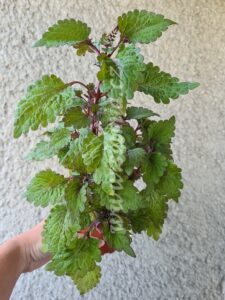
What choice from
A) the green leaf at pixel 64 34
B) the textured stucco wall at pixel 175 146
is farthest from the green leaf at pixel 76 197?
the textured stucco wall at pixel 175 146

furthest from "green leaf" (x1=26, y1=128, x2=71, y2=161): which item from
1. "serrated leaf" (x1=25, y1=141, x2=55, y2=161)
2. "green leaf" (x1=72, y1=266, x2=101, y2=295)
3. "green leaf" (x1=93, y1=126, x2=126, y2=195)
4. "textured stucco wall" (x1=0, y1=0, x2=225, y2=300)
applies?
"textured stucco wall" (x1=0, y1=0, x2=225, y2=300)

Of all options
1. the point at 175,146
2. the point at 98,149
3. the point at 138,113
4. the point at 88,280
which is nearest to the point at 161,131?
the point at 138,113

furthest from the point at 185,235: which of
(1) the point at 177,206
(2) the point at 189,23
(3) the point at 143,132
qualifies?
(2) the point at 189,23

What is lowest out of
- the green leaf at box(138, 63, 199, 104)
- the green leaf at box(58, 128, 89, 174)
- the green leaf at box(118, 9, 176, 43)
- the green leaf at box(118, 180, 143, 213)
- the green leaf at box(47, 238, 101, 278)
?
the green leaf at box(47, 238, 101, 278)

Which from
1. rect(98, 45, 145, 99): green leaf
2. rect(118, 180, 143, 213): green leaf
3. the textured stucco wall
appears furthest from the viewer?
the textured stucco wall

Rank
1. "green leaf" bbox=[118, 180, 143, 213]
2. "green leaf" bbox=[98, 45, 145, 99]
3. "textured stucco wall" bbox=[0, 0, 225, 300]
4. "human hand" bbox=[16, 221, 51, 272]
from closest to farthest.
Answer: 1. "green leaf" bbox=[98, 45, 145, 99]
2. "green leaf" bbox=[118, 180, 143, 213]
3. "human hand" bbox=[16, 221, 51, 272]
4. "textured stucco wall" bbox=[0, 0, 225, 300]

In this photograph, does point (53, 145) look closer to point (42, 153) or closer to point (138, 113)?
point (42, 153)

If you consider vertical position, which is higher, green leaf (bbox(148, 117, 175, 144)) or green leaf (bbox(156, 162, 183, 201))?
green leaf (bbox(148, 117, 175, 144))

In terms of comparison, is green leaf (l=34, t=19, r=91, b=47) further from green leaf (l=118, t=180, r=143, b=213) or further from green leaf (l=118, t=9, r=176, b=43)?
green leaf (l=118, t=180, r=143, b=213)
